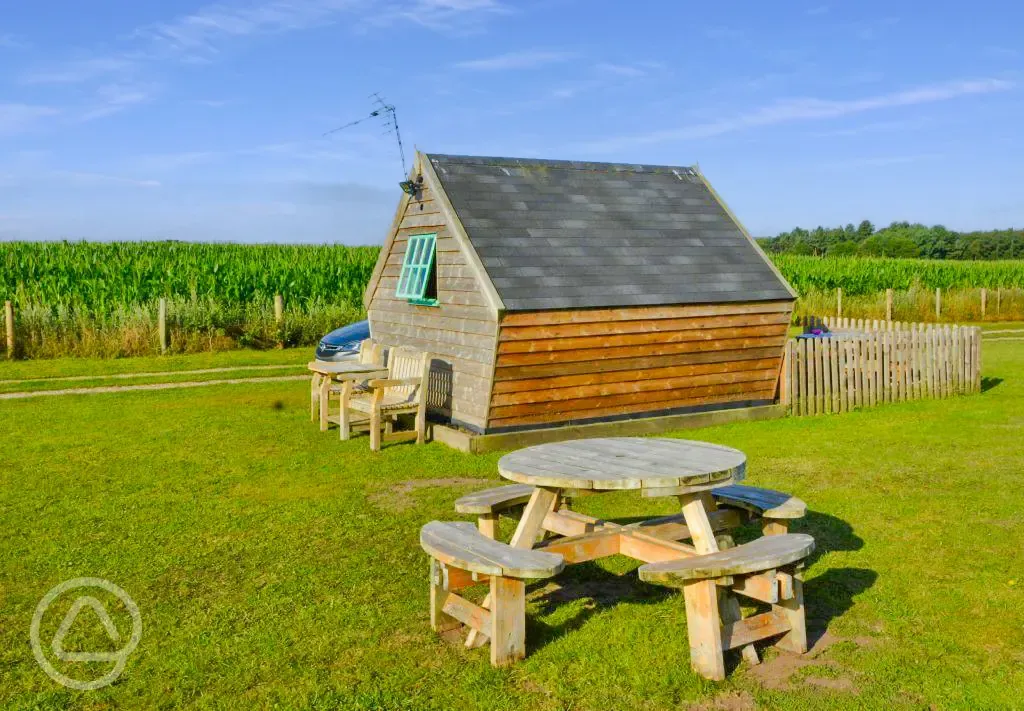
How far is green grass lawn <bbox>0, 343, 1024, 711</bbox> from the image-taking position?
5195 millimetres

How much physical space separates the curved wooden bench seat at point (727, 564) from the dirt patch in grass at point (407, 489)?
4188 millimetres

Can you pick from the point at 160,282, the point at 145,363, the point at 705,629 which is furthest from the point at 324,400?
the point at 160,282

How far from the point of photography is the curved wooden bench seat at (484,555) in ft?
17.2

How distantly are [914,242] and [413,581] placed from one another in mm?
102153

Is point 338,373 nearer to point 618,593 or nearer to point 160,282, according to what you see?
point 618,593

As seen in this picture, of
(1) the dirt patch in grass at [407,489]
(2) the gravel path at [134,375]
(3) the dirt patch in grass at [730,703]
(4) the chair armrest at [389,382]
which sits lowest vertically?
(3) the dirt patch in grass at [730,703]

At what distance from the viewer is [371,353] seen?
14.3 meters

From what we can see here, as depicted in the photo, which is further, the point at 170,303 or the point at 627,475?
the point at 170,303

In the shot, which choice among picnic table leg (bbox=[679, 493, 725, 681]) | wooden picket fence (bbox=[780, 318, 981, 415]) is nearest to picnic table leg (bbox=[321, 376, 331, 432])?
wooden picket fence (bbox=[780, 318, 981, 415])

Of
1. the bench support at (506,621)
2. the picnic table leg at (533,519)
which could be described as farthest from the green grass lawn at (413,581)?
the picnic table leg at (533,519)

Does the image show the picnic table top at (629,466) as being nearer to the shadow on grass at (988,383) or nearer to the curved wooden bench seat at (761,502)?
the curved wooden bench seat at (761,502)

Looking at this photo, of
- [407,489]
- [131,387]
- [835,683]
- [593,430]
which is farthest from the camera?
[131,387]

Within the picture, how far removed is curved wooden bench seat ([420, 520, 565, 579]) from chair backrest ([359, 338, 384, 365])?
27.0 ft

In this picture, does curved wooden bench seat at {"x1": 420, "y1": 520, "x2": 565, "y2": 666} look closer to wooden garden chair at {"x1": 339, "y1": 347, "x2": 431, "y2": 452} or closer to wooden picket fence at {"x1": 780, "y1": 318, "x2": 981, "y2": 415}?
wooden garden chair at {"x1": 339, "y1": 347, "x2": 431, "y2": 452}
